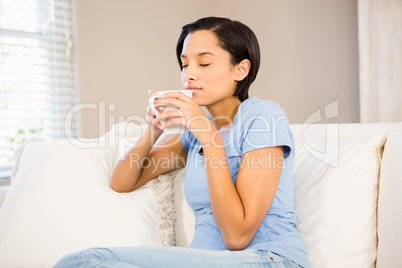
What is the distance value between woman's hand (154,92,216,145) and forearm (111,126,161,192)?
12.2 inches

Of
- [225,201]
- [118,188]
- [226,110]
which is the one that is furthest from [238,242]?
[118,188]

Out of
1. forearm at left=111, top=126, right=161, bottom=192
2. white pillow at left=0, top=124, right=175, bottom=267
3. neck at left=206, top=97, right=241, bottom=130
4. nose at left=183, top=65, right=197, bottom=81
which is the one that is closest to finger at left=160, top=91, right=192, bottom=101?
nose at left=183, top=65, right=197, bottom=81

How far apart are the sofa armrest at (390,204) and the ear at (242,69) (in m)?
0.47

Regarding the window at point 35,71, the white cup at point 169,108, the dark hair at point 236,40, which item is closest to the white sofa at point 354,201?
the dark hair at point 236,40

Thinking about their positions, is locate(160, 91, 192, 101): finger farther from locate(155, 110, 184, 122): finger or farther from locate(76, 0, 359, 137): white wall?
locate(76, 0, 359, 137): white wall

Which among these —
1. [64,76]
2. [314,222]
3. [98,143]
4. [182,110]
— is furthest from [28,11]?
[314,222]

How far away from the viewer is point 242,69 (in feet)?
4.23

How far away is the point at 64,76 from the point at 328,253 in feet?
7.54

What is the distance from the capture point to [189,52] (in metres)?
1.25

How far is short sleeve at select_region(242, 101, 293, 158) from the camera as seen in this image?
108 centimetres

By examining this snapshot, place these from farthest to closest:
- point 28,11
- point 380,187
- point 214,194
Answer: point 28,11
point 380,187
point 214,194

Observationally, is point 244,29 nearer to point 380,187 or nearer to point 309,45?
point 380,187

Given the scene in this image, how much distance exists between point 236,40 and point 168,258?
2.34 feet

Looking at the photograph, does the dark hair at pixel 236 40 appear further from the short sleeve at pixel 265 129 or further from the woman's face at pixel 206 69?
the short sleeve at pixel 265 129
